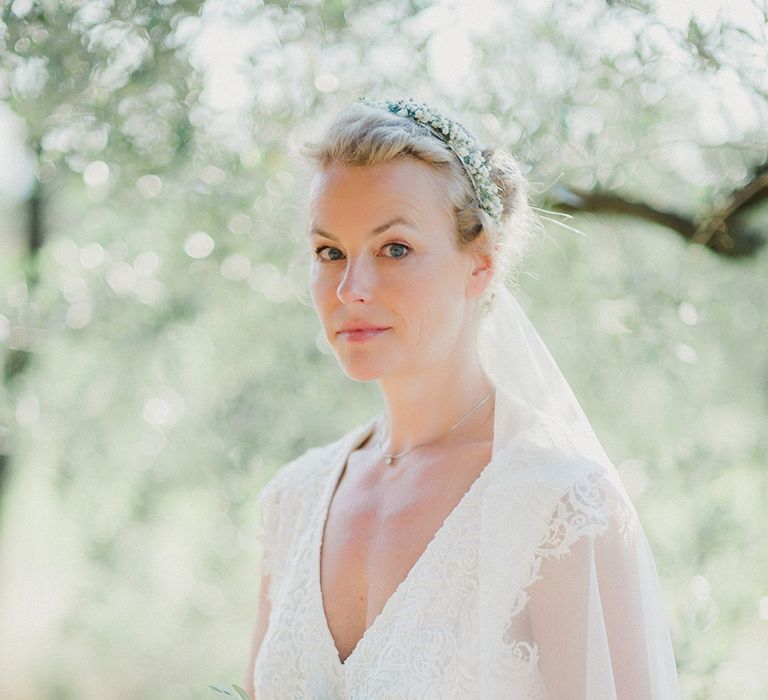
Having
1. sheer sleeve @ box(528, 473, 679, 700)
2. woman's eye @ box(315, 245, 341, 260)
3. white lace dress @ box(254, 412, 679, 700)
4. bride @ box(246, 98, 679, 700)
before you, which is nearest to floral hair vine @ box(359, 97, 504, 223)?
bride @ box(246, 98, 679, 700)

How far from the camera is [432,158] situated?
2152mm

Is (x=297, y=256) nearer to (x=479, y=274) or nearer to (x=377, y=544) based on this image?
(x=479, y=274)

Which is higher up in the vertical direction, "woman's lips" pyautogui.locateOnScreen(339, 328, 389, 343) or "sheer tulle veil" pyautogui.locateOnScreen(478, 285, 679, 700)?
"woman's lips" pyautogui.locateOnScreen(339, 328, 389, 343)

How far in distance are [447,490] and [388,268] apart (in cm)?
48

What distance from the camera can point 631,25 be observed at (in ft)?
8.46

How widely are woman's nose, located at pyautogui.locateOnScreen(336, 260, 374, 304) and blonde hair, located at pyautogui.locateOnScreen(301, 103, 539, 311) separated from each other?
8.5 inches

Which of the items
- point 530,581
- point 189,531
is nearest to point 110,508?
point 189,531

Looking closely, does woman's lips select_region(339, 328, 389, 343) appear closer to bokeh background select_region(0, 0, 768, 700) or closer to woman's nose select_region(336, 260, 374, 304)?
woman's nose select_region(336, 260, 374, 304)

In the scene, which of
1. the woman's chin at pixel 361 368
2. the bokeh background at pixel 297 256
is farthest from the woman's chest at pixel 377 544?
the bokeh background at pixel 297 256

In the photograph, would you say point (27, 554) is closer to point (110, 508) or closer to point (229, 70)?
point (110, 508)

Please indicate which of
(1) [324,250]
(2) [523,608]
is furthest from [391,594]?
(1) [324,250]

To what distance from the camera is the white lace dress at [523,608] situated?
179 cm

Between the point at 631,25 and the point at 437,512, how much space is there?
134 centimetres

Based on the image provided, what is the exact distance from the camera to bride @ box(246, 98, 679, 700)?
1.82m
